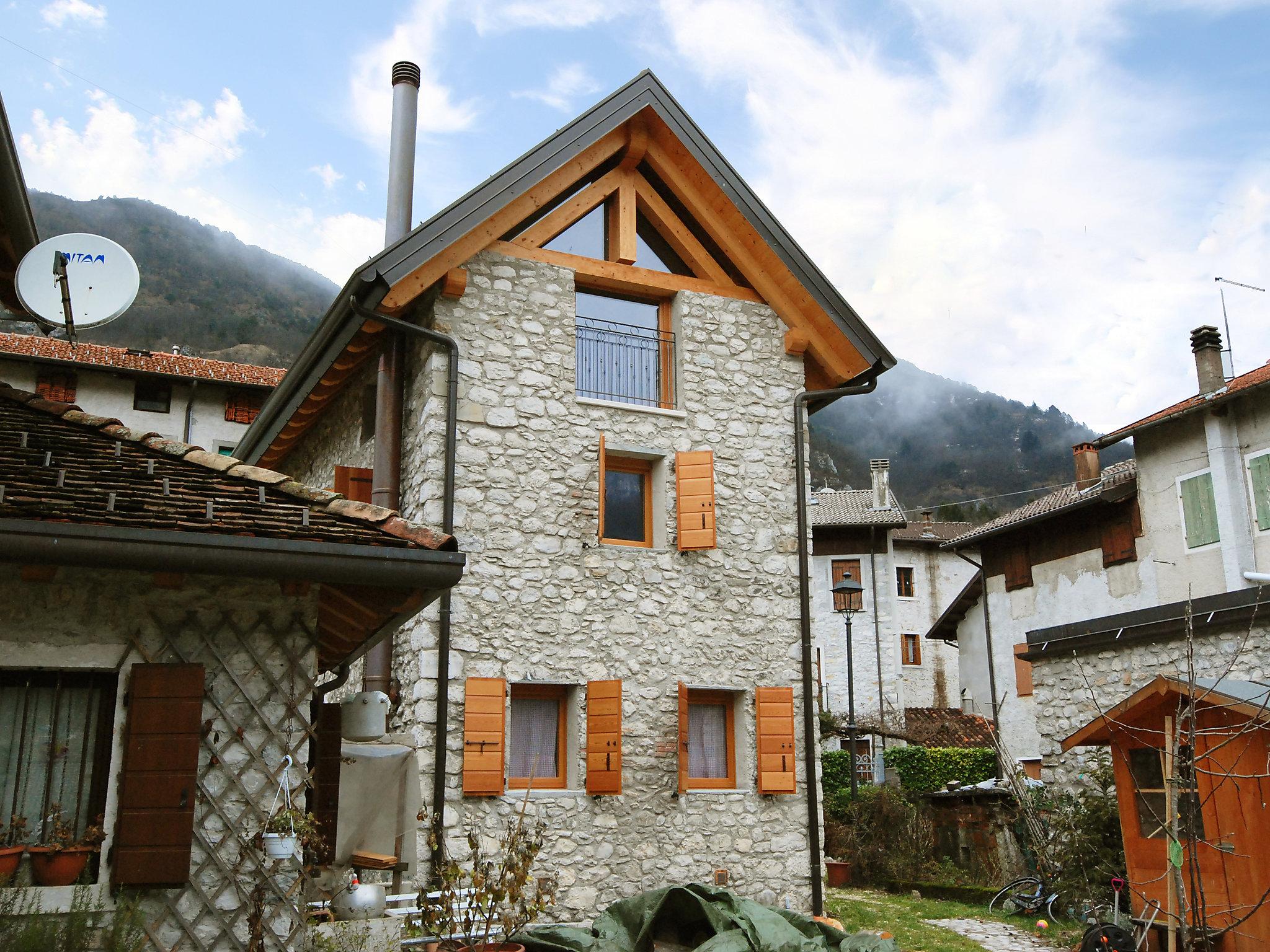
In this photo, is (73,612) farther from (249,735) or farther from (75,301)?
(75,301)

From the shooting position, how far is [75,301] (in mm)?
8273

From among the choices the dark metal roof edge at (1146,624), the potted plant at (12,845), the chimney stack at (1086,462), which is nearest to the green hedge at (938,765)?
the chimney stack at (1086,462)

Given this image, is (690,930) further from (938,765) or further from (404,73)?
(938,765)

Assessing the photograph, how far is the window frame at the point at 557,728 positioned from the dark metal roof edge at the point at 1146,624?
5.95m

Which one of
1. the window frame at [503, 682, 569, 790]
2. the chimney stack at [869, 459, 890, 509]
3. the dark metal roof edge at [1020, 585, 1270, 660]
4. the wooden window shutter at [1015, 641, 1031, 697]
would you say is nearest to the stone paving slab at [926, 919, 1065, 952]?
the dark metal roof edge at [1020, 585, 1270, 660]

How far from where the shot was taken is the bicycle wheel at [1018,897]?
13984mm

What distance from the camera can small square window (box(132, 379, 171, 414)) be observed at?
33906 mm

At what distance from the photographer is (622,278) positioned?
12.5 meters

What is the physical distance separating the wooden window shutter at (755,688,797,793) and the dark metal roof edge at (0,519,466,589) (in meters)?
6.25

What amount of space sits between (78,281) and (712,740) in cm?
726

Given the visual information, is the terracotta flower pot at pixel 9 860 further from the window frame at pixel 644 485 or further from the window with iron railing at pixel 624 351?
the window with iron railing at pixel 624 351

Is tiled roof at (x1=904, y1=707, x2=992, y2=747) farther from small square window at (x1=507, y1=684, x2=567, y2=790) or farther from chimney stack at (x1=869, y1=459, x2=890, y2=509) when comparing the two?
small square window at (x1=507, y1=684, x2=567, y2=790)

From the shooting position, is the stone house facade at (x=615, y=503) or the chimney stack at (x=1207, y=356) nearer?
the stone house facade at (x=615, y=503)

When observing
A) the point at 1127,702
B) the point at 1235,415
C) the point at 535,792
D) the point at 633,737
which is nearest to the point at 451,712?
the point at 535,792
